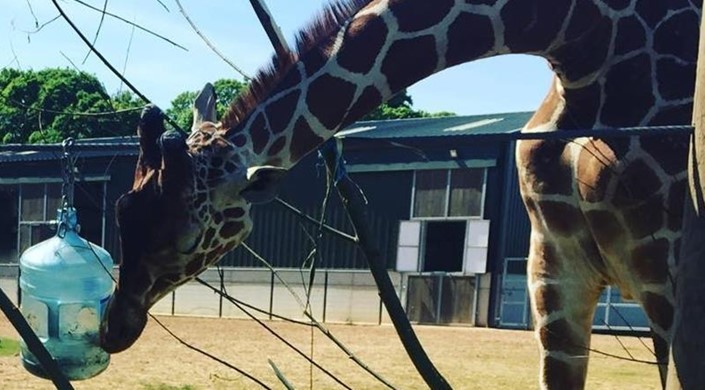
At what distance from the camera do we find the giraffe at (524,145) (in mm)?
2469

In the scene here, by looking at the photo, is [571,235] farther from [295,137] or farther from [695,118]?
[695,118]

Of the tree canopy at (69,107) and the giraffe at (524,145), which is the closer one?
the tree canopy at (69,107)

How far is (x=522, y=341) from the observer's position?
17.1 m

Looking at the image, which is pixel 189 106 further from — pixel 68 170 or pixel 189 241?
pixel 189 241

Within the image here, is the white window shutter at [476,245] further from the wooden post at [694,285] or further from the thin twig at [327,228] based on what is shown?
the wooden post at [694,285]

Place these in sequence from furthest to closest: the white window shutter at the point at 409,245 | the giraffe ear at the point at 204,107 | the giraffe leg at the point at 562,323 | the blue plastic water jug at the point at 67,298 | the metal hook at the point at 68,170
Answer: the white window shutter at the point at 409,245
the blue plastic water jug at the point at 67,298
the giraffe leg at the point at 562,323
the giraffe ear at the point at 204,107
the metal hook at the point at 68,170

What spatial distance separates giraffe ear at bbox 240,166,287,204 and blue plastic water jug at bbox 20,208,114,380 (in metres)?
2.38

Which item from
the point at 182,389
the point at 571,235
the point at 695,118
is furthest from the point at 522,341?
the point at 695,118

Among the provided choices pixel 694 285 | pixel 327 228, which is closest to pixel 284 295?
pixel 327 228

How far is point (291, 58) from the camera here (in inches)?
105

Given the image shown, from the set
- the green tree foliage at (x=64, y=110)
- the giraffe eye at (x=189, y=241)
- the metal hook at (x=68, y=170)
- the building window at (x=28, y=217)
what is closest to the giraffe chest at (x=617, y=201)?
the giraffe eye at (x=189, y=241)

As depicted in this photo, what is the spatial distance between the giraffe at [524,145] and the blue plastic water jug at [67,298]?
7.26ft

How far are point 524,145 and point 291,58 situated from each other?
93cm

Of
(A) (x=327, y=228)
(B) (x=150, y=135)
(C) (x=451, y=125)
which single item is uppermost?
(C) (x=451, y=125)
